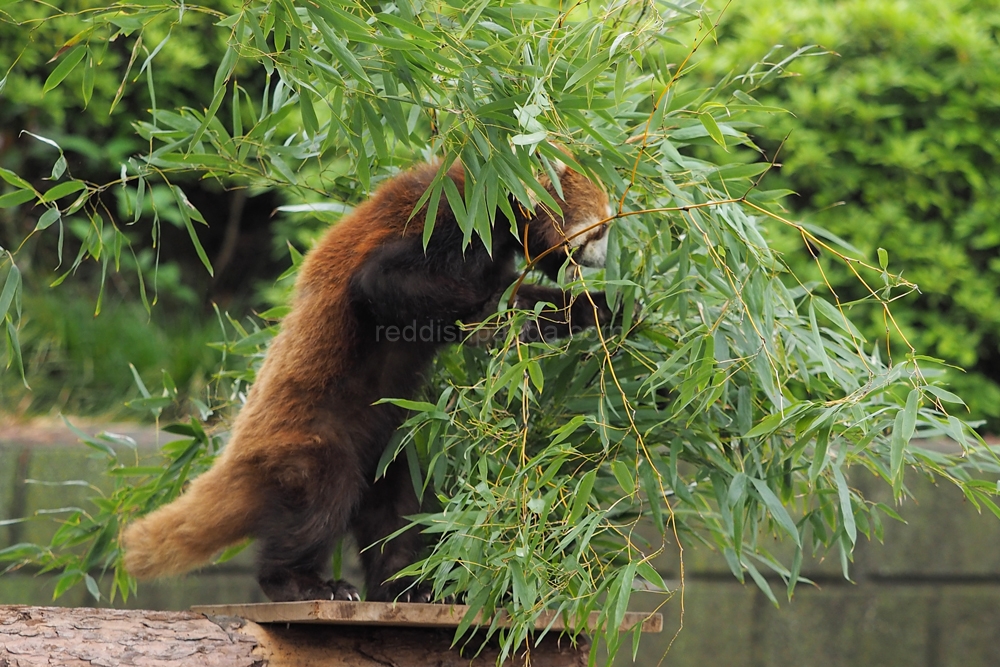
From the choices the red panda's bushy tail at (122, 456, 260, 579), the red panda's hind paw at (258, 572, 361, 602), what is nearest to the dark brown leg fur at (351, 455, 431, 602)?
the red panda's hind paw at (258, 572, 361, 602)

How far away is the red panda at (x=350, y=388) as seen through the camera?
233cm

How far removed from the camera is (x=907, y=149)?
381cm

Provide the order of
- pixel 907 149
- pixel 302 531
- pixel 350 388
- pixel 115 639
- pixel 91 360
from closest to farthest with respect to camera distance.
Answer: pixel 115 639 → pixel 302 531 → pixel 350 388 → pixel 907 149 → pixel 91 360

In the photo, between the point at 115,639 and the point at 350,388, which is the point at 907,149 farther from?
the point at 115,639

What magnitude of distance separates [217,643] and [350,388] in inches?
28.8

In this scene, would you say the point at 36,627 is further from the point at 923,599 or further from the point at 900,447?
the point at 923,599

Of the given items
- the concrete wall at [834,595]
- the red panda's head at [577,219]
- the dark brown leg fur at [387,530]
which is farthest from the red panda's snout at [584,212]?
the concrete wall at [834,595]

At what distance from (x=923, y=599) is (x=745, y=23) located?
2.54 m

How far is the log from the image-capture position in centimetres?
189

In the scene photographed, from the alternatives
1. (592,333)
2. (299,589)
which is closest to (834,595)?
(592,333)

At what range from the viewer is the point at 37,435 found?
150 inches

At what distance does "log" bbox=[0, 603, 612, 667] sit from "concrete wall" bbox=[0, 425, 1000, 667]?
1.42 meters

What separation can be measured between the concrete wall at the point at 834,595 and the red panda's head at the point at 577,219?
1581mm

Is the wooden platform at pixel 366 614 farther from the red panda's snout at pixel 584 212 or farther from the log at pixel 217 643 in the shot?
the red panda's snout at pixel 584 212
